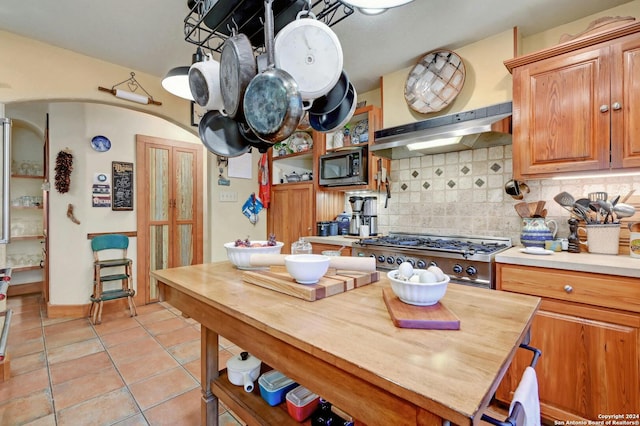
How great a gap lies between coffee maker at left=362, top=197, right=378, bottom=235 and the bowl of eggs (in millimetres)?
1979

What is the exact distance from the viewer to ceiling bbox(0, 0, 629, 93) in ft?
5.93

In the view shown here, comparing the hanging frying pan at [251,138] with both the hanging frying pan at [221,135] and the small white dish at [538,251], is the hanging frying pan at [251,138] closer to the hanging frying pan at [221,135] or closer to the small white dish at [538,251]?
Result: the hanging frying pan at [221,135]

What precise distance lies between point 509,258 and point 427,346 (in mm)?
1334

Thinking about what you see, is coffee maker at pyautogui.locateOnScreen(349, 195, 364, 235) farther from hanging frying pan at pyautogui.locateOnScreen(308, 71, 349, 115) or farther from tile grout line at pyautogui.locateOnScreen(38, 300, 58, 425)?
tile grout line at pyautogui.locateOnScreen(38, 300, 58, 425)

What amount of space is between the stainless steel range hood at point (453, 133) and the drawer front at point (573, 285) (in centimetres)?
92

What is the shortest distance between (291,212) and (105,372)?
81.2 inches

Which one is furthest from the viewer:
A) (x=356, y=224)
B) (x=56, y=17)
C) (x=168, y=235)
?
(x=168, y=235)

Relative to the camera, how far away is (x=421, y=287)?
82cm

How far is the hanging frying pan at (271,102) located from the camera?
2.99 feet

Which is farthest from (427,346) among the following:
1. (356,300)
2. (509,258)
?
(509,258)

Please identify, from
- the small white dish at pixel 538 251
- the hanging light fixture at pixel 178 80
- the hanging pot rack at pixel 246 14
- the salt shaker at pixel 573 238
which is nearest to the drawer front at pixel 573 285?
the small white dish at pixel 538 251

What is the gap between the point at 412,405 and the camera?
49 centimetres

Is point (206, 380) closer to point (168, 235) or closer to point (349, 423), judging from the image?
point (349, 423)

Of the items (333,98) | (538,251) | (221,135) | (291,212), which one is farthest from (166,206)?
(538,251)
